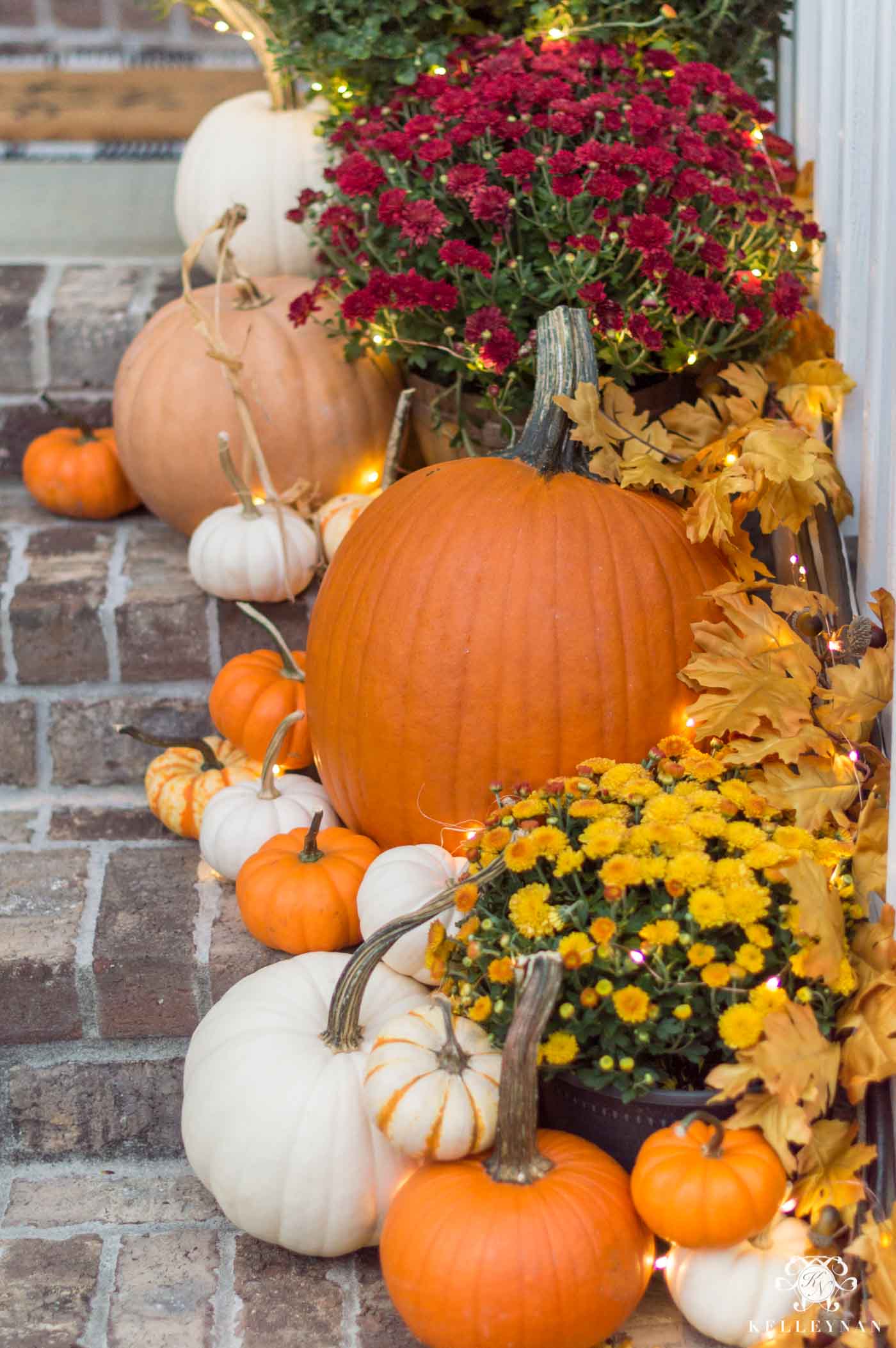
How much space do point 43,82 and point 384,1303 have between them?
355 centimetres

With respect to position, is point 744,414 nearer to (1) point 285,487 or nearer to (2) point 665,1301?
(1) point 285,487

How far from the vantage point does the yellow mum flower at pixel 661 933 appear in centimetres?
146

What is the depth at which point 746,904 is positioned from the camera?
1.47 m

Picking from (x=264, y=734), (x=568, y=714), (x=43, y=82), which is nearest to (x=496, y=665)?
(x=568, y=714)

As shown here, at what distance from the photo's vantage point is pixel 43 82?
3959 millimetres

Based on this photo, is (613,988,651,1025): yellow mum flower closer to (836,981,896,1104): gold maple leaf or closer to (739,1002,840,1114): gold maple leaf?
(739,1002,840,1114): gold maple leaf

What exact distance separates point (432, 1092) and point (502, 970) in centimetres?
15

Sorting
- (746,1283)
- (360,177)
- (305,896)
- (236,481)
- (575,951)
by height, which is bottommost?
(746,1283)

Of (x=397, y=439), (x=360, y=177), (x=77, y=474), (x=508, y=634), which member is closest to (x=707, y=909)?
(x=508, y=634)

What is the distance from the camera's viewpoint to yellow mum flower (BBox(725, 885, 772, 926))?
1.47 m

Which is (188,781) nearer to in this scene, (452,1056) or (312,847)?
(312,847)

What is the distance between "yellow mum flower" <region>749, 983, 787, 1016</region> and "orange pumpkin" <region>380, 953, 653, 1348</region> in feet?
0.69

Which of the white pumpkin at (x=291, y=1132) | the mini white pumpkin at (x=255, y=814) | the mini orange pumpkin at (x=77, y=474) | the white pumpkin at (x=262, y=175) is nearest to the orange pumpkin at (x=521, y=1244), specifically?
the white pumpkin at (x=291, y=1132)

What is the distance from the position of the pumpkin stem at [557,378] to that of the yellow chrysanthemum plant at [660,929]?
1.52ft
